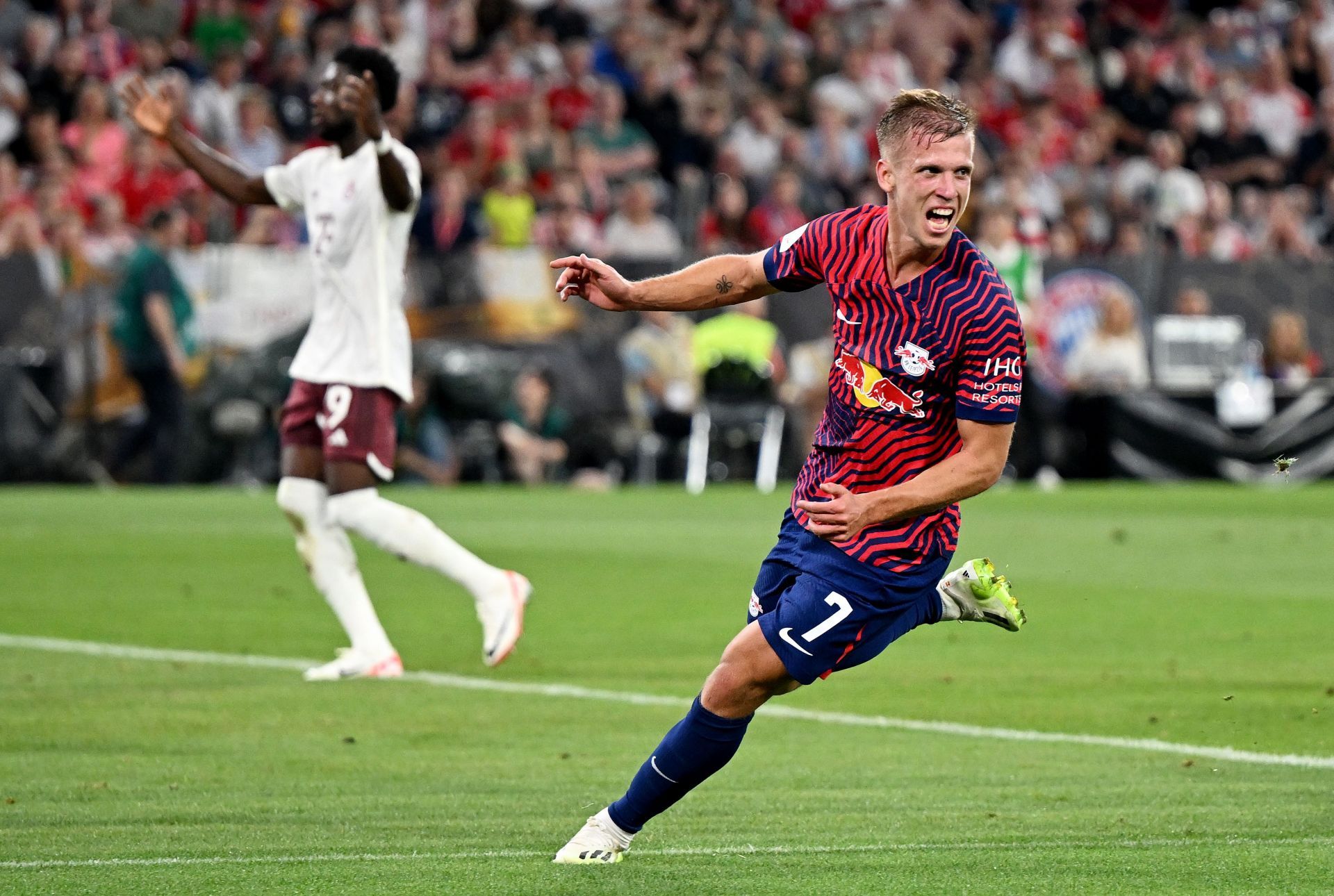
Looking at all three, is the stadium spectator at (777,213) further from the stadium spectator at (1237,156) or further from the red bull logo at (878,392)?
the red bull logo at (878,392)

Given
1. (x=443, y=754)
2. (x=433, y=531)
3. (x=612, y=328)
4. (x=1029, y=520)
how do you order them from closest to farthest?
(x=443, y=754), (x=433, y=531), (x=1029, y=520), (x=612, y=328)

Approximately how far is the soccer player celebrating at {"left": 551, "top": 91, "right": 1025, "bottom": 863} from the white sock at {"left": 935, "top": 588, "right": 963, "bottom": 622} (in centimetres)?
25

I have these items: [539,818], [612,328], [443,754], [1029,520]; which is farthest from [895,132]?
[612,328]

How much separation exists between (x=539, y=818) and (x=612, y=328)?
15.0 m

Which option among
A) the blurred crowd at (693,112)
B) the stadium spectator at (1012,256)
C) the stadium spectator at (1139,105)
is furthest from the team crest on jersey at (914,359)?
the stadium spectator at (1139,105)

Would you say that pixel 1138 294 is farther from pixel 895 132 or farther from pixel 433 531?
pixel 895 132

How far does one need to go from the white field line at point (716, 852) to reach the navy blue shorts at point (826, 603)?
0.59 metres

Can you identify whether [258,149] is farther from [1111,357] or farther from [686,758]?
[686,758]

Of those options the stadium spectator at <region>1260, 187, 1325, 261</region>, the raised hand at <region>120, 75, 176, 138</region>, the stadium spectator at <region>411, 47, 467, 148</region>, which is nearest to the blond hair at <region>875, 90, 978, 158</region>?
the raised hand at <region>120, 75, 176, 138</region>

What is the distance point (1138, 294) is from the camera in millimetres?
23188

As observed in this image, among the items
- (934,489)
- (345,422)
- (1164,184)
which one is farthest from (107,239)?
(934,489)

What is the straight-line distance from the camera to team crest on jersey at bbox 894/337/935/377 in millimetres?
5629

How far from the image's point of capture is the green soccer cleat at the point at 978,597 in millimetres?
6188

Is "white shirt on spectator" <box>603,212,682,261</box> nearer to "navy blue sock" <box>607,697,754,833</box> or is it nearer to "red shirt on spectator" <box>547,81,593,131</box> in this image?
"red shirt on spectator" <box>547,81,593,131</box>
